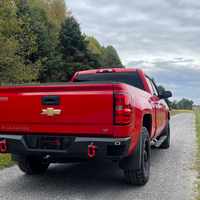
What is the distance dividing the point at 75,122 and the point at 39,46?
2307 cm

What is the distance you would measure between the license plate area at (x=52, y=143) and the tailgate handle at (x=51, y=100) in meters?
0.49

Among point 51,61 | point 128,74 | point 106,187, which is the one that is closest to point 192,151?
point 128,74

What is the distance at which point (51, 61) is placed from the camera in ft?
81.6

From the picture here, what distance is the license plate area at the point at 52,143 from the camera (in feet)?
11.0

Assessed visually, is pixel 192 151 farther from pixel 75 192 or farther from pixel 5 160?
pixel 5 160

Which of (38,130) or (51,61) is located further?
(51,61)

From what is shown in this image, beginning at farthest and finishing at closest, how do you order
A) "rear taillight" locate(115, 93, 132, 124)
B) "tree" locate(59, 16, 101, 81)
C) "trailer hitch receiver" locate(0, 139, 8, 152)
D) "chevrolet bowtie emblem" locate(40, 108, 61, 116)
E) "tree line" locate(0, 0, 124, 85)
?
"tree" locate(59, 16, 101, 81) < "tree line" locate(0, 0, 124, 85) < "trailer hitch receiver" locate(0, 139, 8, 152) < "chevrolet bowtie emblem" locate(40, 108, 61, 116) < "rear taillight" locate(115, 93, 132, 124)

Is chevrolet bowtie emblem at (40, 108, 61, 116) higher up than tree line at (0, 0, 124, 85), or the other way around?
tree line at (0, 0, 124, 85)

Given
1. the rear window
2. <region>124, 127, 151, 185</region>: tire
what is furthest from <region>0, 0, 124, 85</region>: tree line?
<region>124, 127, 151, 185</region>: tire

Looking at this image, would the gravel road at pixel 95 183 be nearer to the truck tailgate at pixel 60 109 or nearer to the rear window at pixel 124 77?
the truck tailgate at pixel 60 109

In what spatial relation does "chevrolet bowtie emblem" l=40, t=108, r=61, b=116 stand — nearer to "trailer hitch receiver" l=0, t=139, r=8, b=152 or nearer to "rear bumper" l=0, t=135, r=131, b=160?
"rear bumper" l=0, t=135, r=131, b=160

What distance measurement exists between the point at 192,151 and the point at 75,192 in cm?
450

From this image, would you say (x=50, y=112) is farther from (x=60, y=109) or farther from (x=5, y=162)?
(x=5, y=162)

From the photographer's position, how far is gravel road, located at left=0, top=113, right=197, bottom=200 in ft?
Answer: 11.5
